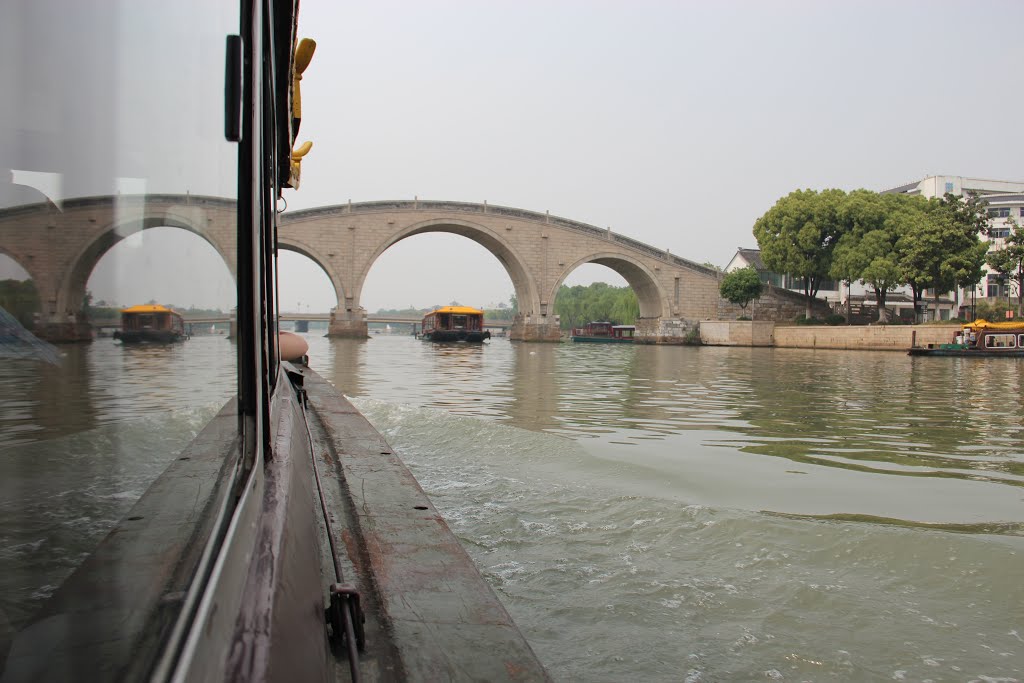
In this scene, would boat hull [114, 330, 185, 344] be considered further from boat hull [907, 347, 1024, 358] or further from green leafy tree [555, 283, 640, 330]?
green leafy tree [555, 283, 640, 330]

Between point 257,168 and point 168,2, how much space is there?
359mm

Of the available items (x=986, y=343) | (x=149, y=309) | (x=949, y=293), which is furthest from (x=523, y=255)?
(x=149, y=309)

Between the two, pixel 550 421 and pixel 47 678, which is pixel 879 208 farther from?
pixel 47 678

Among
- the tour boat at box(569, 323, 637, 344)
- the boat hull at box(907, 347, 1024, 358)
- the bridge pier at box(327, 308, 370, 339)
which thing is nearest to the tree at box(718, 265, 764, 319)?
the tour boat at box(569, 323, 637, 344)

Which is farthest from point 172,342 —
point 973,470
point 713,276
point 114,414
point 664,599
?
point 713,276

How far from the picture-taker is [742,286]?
106 feet

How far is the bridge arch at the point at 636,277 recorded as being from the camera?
32.7m

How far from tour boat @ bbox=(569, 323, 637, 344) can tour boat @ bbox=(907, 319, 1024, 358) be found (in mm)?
18841

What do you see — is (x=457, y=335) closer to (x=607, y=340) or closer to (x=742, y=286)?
(x=607, y=340)

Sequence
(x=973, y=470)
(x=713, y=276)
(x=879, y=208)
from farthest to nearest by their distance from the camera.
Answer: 1. (x=713, y=276)
2. (x=879, y=208)
3. (x=973, y=470)

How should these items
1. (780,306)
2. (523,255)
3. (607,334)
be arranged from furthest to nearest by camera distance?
(607,334), (780,306), (523,255)

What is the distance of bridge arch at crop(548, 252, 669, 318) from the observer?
3266cm

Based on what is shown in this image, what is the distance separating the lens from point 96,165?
433mm

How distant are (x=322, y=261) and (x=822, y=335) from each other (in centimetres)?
1945
